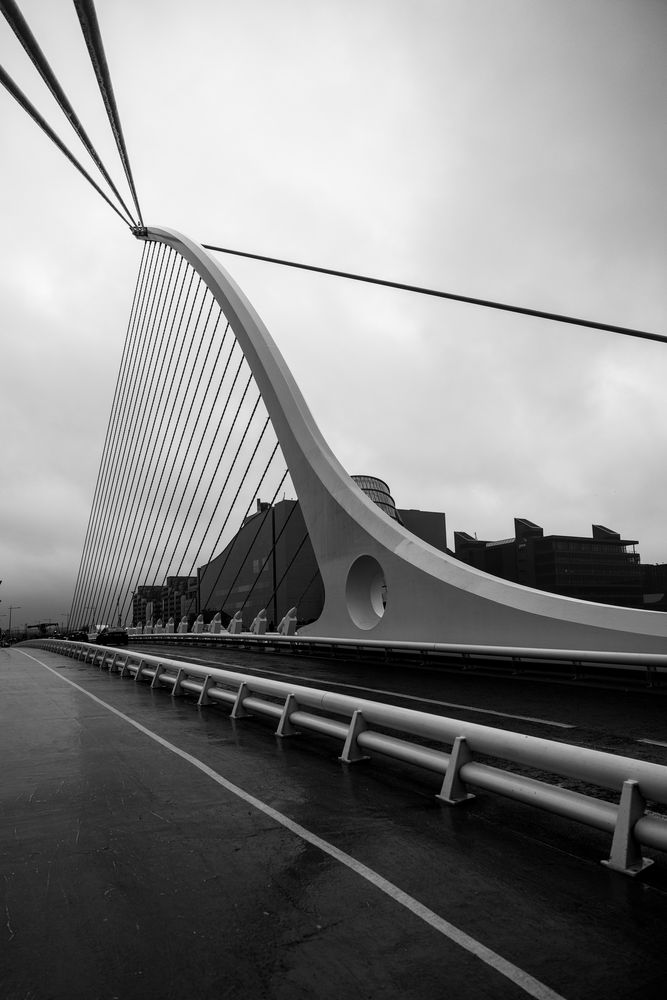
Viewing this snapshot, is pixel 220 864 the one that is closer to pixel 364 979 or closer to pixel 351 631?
pixel 364 979

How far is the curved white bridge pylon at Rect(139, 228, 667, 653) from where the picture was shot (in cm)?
1422

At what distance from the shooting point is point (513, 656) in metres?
14.6

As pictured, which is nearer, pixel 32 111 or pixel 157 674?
pixel 32 111

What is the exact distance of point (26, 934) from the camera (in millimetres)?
3500

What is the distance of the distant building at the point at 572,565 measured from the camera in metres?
54.4

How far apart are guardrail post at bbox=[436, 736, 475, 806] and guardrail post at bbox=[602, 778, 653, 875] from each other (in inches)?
63.0

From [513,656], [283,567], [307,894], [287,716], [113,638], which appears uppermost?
[283,567]

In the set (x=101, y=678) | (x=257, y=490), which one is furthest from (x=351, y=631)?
(x=257, y=490)

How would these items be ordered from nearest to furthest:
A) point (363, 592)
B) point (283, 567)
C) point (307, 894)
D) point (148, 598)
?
point (307, 894)
point (363, 592)
point (148, 598)
point (283, 567)

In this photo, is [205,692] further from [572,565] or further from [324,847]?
[572,565]

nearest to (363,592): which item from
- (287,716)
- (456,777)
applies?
(287,716)

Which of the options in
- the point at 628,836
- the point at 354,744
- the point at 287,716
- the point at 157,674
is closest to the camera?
the point at 628,836

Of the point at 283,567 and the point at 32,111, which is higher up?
the point at 283,567

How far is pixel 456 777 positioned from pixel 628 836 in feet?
5.98
